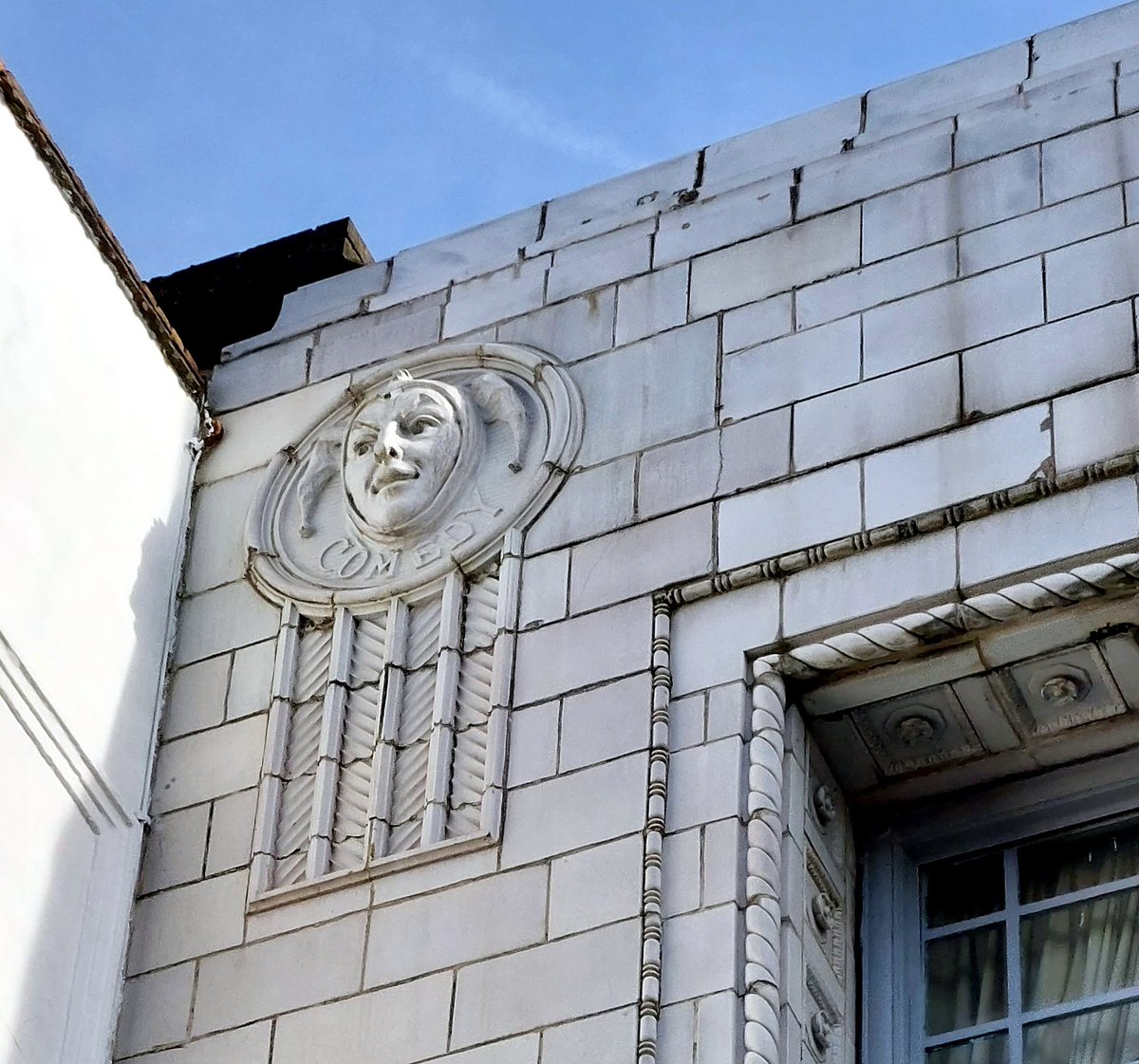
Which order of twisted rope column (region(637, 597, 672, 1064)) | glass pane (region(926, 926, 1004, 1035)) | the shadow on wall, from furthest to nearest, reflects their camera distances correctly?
the shadow on wall
glass pane (region(926, 926, 1004, 1035))
twisted rope column (region(637, 597, 672, 1064))

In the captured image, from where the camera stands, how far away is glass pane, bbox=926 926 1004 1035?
8.70 metres

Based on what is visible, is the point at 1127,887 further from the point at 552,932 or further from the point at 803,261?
the point at 803,261

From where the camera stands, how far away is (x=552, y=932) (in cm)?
862

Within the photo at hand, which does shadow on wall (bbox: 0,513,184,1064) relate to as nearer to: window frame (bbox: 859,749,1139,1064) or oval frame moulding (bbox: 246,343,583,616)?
oval frame moulding (bbox: 246,343,583,616)

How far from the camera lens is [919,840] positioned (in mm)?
9242

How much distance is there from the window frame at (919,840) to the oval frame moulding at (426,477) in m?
1.82

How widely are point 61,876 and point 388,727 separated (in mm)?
1220

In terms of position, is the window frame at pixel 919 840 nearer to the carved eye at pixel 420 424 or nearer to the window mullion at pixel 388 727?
the window mullion at pixel 388 727

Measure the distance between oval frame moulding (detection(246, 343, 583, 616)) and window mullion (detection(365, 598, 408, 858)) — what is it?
142 millimetres

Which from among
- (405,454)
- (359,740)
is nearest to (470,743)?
(359,740)

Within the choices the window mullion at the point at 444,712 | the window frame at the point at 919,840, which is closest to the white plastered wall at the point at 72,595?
the window mullion at the point at 444,712

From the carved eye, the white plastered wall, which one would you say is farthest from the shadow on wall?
the carved eye

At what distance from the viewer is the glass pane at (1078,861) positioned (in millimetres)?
8906

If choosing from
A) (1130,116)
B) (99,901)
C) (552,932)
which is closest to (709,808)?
(552,932)
